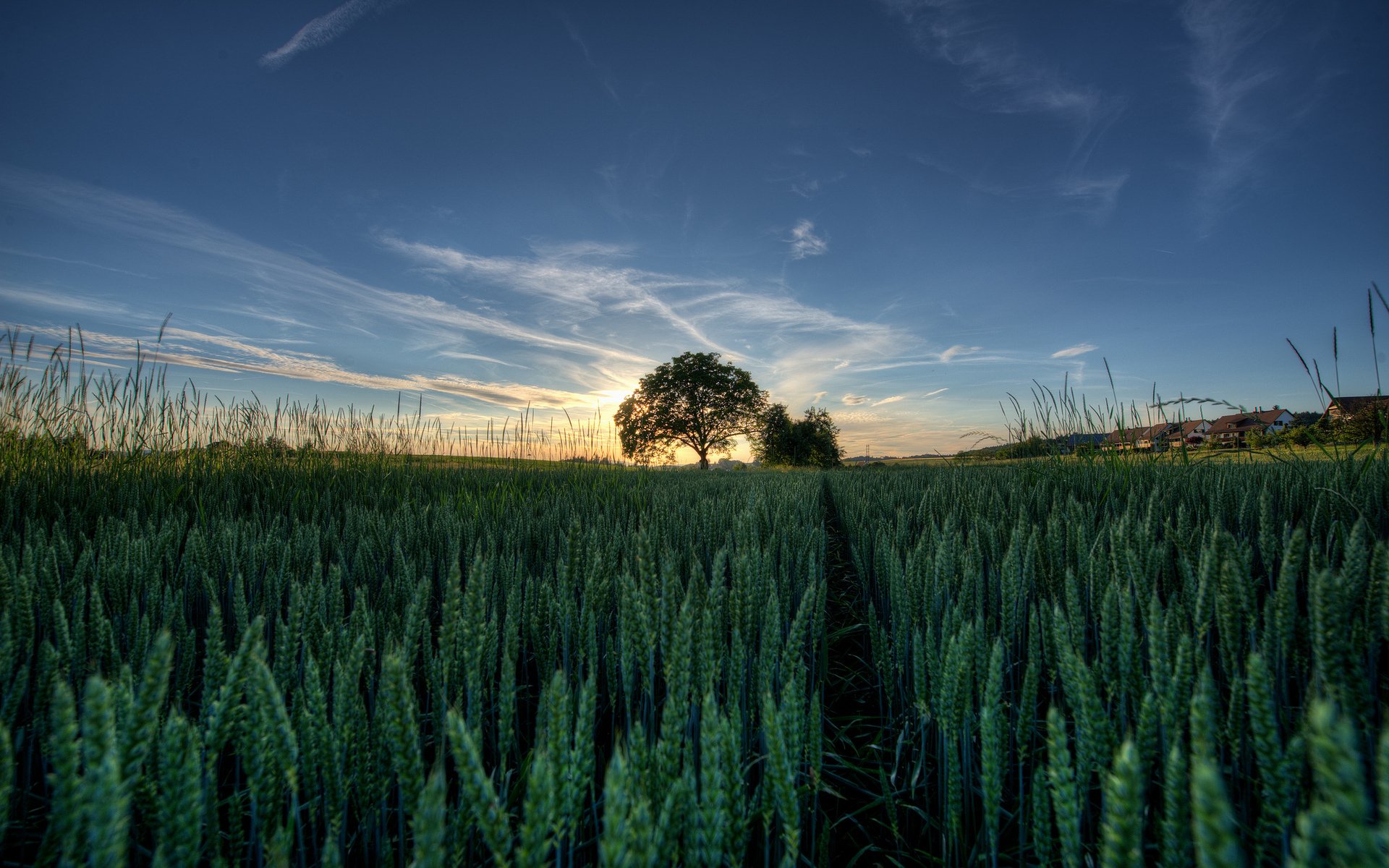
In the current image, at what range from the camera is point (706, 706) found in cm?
80

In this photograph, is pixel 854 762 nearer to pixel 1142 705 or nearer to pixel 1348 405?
pixel 1142 705

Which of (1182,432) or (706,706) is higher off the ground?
(1182,432)

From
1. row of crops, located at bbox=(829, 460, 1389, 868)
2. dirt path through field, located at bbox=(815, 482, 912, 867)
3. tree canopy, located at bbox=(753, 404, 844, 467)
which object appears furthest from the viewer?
tree canopy, located at bbox=(753, 404, 844, 467)

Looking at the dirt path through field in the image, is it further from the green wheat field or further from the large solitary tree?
the large solitary tree

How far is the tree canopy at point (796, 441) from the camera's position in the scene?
1535 inches

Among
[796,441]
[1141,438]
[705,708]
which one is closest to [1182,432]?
[1141,438]

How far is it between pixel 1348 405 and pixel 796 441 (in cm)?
3501

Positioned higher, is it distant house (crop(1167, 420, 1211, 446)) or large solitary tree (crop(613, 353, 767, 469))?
large solitary tree (crop(613, 353, 767, 469))

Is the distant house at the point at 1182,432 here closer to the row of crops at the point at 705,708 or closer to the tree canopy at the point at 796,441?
the row of crops at the point at 705,708

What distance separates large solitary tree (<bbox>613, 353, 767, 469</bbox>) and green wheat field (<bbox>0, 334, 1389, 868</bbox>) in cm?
3732

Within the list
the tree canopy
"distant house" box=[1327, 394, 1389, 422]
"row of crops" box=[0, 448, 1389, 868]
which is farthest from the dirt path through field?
the tree canopy

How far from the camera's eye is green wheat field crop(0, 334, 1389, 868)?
0.62 meters

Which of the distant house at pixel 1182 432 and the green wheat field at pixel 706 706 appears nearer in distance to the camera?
the green wheat field at pixel 706 706

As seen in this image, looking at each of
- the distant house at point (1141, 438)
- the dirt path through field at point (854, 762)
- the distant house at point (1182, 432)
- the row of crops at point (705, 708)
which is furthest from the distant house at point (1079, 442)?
the dirt path through field at point (854, 762)
